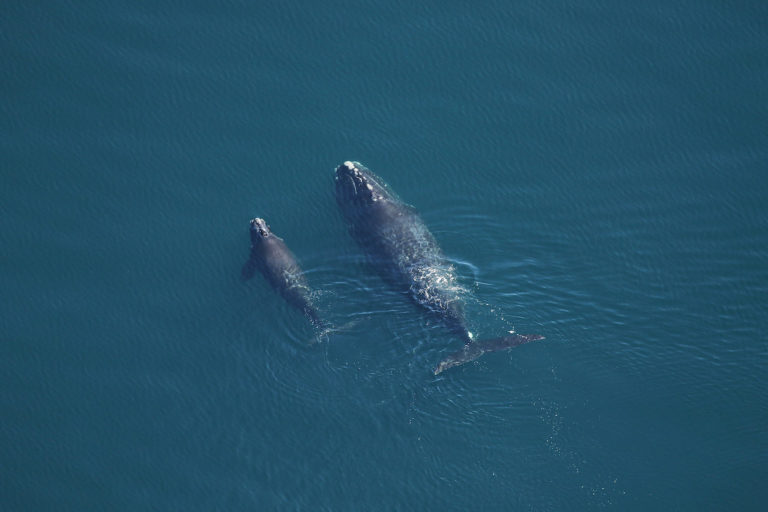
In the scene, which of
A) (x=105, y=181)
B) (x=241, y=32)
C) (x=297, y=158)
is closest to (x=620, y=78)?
(x=297, y=158)

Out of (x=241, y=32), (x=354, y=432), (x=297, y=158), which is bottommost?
(x=354, y=432)

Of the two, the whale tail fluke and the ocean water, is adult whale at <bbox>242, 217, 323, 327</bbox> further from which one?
the whale tail fluke

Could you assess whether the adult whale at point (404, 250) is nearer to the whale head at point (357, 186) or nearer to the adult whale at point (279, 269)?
the whale head at point (357, 186)

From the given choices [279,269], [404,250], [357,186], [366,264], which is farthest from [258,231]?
[404,250]

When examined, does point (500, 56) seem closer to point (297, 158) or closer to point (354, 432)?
point (297, 158)

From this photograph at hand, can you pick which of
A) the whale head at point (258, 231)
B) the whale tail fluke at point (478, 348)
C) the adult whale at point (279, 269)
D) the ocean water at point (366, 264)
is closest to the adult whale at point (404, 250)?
the whale tail fluke at point (478, 348)

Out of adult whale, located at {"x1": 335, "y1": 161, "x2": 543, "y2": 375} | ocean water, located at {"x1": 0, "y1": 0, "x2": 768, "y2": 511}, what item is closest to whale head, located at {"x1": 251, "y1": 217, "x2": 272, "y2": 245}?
ocean water, located at {"x1": 0, "y1": 0, "x2": 768, "y2": 511}
